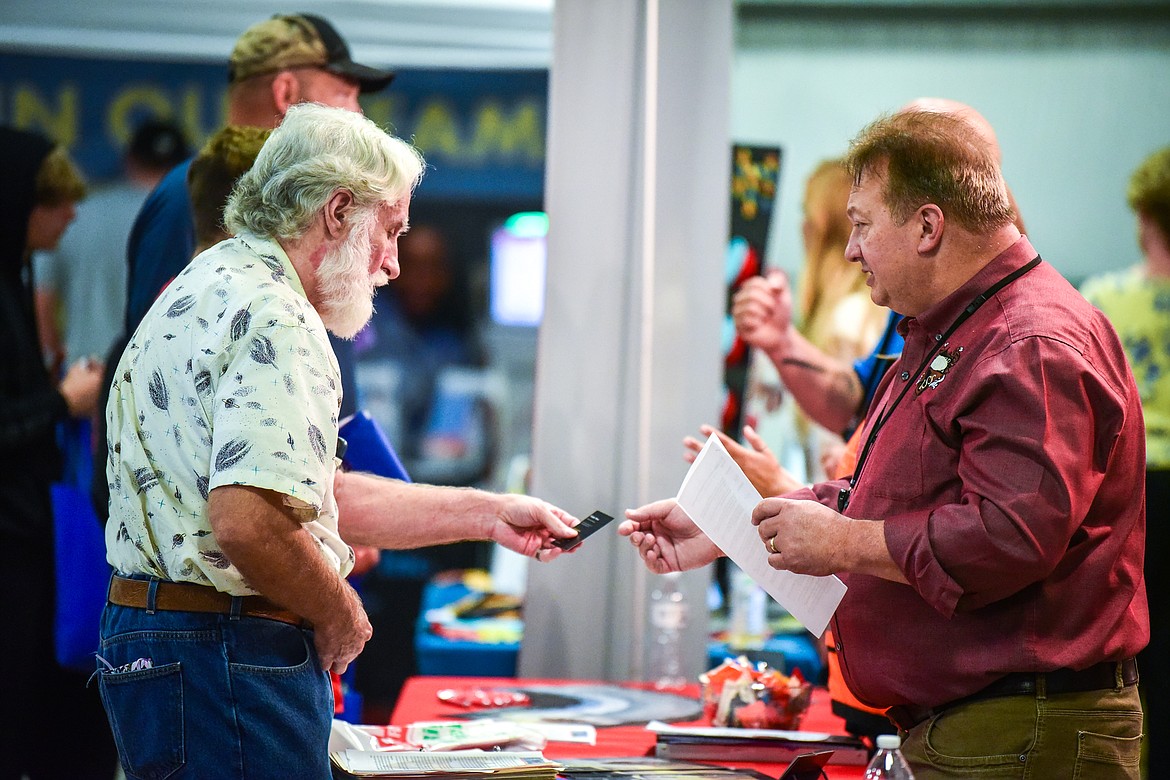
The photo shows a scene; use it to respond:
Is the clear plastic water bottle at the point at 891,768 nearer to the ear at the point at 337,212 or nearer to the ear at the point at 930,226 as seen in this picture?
the ear at the point at 930,226

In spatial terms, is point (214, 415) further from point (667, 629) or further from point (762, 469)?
point (667, 629)

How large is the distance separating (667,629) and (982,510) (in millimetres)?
1986

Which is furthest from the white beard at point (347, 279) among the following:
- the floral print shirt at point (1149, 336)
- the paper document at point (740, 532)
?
the floral print shirt at point (1149, 336)

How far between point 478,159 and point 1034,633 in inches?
239

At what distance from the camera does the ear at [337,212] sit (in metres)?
1.86

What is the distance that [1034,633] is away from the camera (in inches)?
67.9

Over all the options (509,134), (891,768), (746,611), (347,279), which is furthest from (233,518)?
(509,134)

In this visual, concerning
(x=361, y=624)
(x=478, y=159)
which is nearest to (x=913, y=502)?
(x=361, y=624)

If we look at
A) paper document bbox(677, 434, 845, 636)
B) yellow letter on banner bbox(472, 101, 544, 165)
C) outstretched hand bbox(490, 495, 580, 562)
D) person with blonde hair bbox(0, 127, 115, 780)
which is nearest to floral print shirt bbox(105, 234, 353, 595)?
paper document bbox(677, 434, 845, 636)

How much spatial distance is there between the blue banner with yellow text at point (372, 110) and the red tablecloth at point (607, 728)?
389cm

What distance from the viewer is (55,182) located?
3.58 meters

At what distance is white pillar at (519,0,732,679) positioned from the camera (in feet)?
11.8

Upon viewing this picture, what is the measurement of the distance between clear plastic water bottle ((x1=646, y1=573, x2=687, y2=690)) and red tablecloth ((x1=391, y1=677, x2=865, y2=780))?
480 mm

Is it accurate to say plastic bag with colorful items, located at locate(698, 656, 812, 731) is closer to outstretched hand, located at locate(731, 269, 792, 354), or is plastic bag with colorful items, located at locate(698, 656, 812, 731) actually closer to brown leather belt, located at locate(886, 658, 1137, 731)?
brown leather belt, located at locate(886, 658, 1137, 731)
